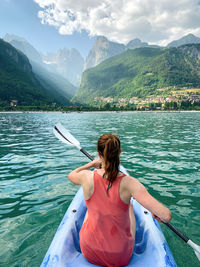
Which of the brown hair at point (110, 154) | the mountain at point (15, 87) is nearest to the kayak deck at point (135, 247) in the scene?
the brown hair at point (110, 154)

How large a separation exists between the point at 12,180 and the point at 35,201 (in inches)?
82.3

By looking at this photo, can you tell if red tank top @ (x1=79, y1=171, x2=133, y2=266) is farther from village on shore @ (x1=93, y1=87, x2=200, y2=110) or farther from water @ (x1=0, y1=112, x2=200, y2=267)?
village on shore @ (x1=93, y1=87, x2=200, y2=110)

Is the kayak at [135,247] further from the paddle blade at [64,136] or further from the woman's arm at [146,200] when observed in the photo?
the paddle blade at [64,136]

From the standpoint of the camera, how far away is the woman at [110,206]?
1921 mm

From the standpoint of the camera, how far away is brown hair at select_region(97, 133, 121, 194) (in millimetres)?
1932

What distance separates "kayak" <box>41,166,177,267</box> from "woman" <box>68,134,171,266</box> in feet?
0.87

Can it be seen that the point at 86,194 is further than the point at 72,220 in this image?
No

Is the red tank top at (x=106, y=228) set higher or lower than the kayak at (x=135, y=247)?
higher

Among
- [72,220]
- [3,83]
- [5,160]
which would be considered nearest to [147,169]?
[72,220]

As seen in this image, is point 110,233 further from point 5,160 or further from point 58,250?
point 5,160

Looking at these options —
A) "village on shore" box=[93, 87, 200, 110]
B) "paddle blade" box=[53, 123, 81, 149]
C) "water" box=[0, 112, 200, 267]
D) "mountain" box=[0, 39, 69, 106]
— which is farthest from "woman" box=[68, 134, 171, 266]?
"village on shore" box=[93, 87, 200, 110]

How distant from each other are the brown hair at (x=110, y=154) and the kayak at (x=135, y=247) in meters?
1.36

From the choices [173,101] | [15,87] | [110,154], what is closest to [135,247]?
[110,154]

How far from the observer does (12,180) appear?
695cm
